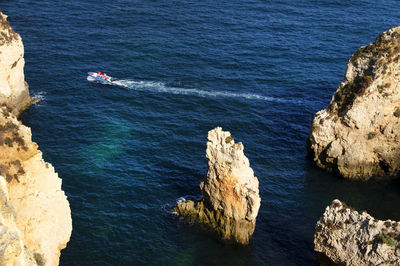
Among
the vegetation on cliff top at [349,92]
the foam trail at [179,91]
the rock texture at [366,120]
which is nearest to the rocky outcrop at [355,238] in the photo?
the rock texture at [366,120]

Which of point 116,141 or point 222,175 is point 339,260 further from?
point 116,141

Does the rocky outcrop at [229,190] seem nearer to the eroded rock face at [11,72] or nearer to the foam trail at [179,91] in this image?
the foam trail at [179,91]

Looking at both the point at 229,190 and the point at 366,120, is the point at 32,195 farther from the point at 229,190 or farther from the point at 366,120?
the point at 366,120

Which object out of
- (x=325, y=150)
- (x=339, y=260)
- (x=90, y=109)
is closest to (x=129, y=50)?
(x=90, y=109)

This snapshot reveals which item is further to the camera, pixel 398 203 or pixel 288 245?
pixel 398 203

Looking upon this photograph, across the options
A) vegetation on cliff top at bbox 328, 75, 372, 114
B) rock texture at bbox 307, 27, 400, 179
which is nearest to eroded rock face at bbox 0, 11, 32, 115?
rock texture at bbox 307, 27, 400, 179

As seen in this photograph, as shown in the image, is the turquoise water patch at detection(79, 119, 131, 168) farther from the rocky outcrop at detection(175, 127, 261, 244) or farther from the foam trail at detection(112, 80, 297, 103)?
the rocky outcrop at detection(175, 127, 261, 244)
